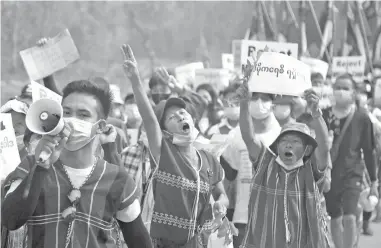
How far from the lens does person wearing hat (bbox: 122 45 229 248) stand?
18.7 feet

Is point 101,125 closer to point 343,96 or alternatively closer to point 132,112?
point 343,96

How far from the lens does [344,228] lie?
29.2 ft

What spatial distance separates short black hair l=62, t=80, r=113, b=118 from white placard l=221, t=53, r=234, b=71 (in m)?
12.2

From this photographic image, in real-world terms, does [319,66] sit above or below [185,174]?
above

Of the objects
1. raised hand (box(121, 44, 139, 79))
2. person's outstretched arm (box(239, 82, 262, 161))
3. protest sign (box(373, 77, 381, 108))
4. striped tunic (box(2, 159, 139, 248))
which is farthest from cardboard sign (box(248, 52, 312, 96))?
protest sign (box(373, 77, 381, 108))

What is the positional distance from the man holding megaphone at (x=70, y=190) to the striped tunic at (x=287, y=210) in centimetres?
236

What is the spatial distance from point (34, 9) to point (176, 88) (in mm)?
22432

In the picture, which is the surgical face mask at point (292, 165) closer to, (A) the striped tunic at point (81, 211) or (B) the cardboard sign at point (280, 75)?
(B) the cardboard sign at point (280, 75)

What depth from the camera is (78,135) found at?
376 cm

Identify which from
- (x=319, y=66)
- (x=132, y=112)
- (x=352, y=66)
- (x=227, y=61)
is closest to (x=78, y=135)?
(x=132, y=112)

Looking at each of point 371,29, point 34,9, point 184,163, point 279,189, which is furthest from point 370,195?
point 34,9

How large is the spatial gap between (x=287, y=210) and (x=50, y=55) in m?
2.73

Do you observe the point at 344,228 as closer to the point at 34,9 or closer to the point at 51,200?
the point at 51,200

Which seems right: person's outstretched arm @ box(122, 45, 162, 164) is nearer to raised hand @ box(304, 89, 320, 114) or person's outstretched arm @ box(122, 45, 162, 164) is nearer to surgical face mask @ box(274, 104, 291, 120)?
raised hand @ box(304, 89, 320, 114)
